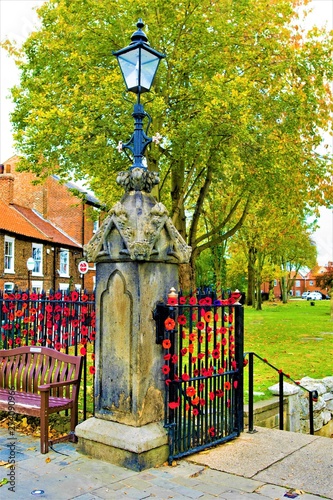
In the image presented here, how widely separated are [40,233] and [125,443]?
30.7 meters

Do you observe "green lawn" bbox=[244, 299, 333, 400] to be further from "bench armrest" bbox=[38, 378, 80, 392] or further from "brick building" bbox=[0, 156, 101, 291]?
"brick building" bbox=[0, 156, 101, 291]

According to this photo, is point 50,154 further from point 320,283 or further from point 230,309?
point 320,283

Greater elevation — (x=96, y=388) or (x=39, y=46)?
(x=39, y=46)

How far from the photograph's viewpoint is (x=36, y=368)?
6.39 meters

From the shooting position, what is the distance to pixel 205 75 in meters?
16.8

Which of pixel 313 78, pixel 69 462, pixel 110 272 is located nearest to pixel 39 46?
pixel 313 78

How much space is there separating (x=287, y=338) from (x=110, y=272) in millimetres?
14888

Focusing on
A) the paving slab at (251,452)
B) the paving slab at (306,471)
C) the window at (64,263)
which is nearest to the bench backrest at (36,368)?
the paving slab at (251,452)

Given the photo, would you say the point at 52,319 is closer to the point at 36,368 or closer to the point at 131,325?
the point at 36,368

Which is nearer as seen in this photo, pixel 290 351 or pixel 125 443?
pixel 125 443

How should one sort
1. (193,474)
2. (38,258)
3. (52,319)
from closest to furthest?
(193,474) → (52,319) → (38,258)

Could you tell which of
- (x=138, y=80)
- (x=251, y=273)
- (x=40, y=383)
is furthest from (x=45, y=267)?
(x=138, y=80)

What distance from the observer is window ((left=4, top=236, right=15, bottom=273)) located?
1169 inches

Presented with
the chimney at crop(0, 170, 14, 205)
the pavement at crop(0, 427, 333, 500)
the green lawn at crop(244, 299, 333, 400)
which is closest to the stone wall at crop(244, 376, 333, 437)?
the green lawn at crop(244, 299, 333, 400)
